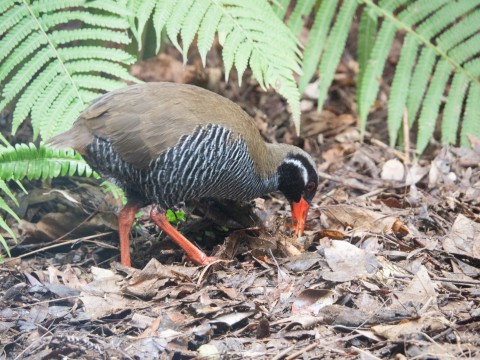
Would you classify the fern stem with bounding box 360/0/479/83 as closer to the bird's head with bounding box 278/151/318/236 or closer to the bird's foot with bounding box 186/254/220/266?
the bird's head with bounding box 278/151/318/236

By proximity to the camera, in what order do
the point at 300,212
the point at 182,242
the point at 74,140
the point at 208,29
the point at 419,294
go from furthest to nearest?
the point at 300,212
the point at 208,29
the point at 182,242
the point at 74,140
the point at 419,294

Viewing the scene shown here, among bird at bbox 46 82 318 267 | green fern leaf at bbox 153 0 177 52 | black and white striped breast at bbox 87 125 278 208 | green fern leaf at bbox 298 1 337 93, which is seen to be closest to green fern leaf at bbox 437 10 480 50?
green fern leaf at bbox 298 1 337 93

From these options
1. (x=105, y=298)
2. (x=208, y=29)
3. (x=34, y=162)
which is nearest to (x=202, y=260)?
(x=105, y=298)

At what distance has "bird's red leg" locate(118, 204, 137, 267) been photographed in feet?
14.5

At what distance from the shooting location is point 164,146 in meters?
4.22

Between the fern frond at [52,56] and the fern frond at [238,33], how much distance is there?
0.80ft

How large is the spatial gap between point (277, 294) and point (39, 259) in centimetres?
160

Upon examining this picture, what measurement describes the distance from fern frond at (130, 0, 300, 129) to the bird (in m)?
0.31

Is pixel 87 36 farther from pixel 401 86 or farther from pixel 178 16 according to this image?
pixel 401 86

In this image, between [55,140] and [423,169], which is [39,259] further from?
[423,169]

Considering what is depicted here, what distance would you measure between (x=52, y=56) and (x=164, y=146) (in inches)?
39.6

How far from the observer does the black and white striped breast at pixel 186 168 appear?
4270 mm

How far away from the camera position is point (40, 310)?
3787mm

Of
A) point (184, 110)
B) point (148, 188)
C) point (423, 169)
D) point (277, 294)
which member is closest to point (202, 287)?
point (277, 294)
